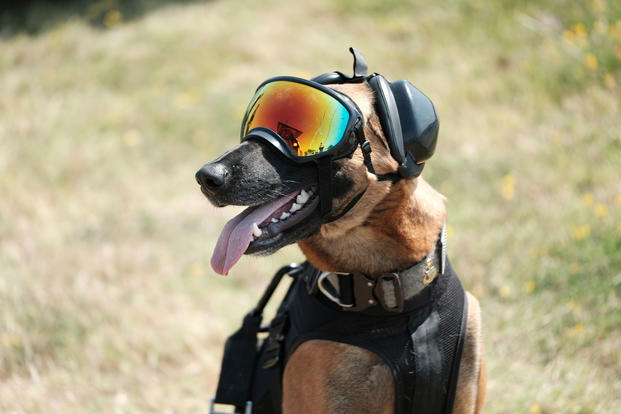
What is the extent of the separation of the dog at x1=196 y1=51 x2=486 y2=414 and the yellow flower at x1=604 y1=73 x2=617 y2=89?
3.42 metres

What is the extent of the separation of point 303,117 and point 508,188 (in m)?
2.91

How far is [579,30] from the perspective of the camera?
17.8 ft

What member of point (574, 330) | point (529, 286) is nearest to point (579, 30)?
point (529, 286)

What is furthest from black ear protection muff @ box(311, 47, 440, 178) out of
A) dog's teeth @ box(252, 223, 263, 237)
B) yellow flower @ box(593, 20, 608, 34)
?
yellow flower @ box(593, 20, 608, 34)

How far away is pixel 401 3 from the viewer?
7.26 m

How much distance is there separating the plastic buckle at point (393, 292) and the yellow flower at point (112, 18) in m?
7.08

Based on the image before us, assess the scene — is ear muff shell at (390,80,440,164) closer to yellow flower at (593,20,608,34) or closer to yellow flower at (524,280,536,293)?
yellow flower at (524,280,536,293)

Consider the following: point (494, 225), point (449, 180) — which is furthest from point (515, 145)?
point (494, 225)

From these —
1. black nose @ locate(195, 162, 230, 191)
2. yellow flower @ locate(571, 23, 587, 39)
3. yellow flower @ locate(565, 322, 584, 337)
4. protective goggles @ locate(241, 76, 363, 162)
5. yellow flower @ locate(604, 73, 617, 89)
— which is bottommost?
yellow flower @ locate(565, 322, 584, 337)

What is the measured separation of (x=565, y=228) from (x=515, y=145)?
4.00 feet

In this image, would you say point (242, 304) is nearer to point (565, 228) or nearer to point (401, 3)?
point (565, 228)

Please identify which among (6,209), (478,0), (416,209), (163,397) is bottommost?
(163,397)

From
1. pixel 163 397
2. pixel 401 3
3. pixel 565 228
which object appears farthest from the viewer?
pixel 401 3

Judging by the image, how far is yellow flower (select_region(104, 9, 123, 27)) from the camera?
26.1 ft
